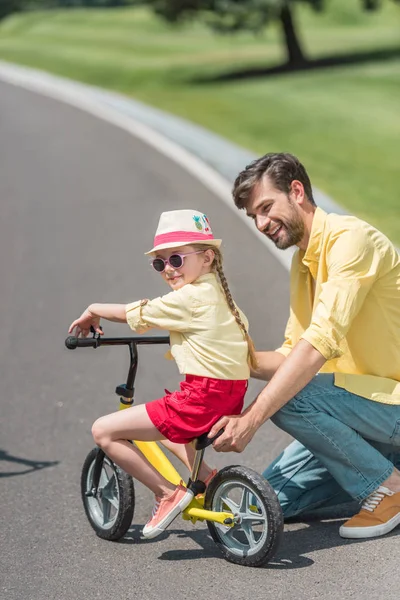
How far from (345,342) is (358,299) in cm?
34

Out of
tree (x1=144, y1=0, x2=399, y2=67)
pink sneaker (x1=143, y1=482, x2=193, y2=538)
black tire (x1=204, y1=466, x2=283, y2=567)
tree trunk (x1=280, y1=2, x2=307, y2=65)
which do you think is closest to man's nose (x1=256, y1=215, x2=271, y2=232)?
black tire (x1=204, y1=466, x2=283, y2=567)

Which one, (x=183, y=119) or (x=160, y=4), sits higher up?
(x=160, y=4)

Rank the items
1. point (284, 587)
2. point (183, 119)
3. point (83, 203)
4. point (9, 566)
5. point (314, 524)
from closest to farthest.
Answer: point (284, 587)
point (9, 566)
point (314, 524)
point (83, 203)
point (183, 119)

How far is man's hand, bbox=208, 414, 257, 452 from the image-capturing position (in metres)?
4.92

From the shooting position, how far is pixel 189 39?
191 feet

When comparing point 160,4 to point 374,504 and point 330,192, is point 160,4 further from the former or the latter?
point 374,504

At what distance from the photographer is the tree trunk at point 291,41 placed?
131ft

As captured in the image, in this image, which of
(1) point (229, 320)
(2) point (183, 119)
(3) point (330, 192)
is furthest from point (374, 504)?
(2) point (183, 119)

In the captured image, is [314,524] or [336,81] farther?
[336,81]

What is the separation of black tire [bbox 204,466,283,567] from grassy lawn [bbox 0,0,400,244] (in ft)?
31.8

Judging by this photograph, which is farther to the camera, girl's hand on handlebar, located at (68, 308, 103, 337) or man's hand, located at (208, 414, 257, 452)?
girl's hand on handlebar, located at (68, 308, 103, 337)

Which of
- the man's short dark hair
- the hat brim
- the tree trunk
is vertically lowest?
the hat brim

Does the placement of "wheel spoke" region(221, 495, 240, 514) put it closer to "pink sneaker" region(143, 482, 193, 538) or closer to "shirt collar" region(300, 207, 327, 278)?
"pink sneaker" region(143, 482, 193, 538)

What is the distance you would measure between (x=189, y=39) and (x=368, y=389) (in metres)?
54.4
